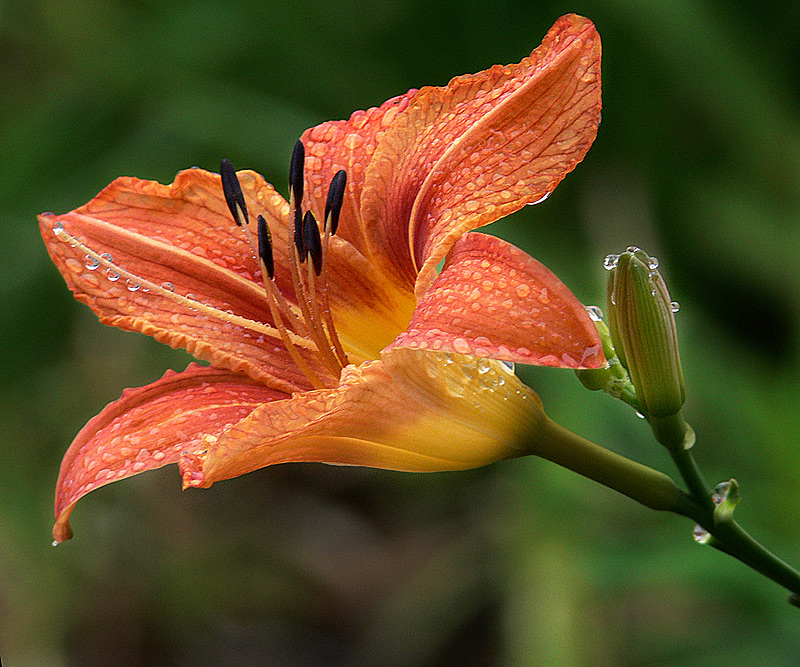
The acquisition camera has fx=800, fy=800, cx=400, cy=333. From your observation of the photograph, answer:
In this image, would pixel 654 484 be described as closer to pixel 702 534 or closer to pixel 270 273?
pixel 702 534

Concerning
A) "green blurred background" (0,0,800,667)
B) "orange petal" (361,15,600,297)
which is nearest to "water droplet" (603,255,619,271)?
"orange petal" (361,15,600,297)

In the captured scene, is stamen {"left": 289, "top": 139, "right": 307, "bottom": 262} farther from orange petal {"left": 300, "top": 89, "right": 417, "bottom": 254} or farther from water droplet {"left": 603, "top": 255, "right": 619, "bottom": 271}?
water droplet {"left": 603, "top": 255, "right": 619, "bottom": 271}

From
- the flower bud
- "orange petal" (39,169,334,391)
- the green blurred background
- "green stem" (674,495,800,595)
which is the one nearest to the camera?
the flower bud

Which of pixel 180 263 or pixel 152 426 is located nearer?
pixel 152 426

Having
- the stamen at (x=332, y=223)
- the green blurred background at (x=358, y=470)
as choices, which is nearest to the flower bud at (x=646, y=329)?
the stamen at (x=332, y=223)

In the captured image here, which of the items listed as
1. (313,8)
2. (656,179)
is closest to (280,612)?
(656,179)

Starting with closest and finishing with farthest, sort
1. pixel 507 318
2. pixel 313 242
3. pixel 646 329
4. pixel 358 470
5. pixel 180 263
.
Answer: pixel 507 318, pixel 646 329, pixel 313 242, pixel 180 263, pixel 358 470

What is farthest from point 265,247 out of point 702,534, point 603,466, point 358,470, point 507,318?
point 358,470

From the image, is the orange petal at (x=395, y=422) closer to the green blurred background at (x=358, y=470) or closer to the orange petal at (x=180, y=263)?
the orange petal at (x=180, y=263)

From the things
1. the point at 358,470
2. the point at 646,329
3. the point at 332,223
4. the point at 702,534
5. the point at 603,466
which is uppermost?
the point at 332,223
